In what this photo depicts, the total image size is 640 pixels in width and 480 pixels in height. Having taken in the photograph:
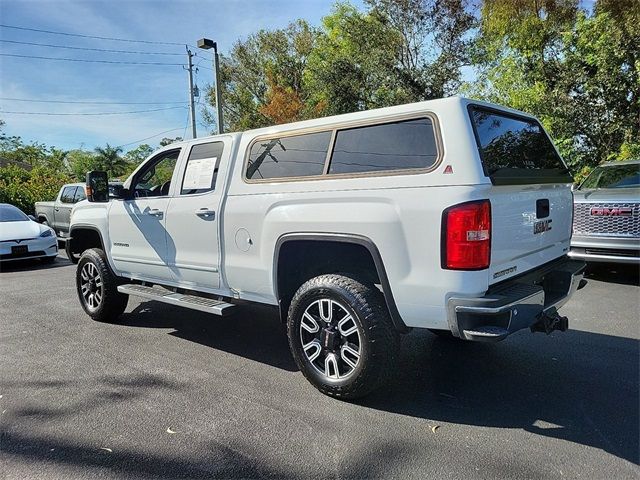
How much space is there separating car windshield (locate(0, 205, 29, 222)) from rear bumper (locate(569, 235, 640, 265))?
11218 millimetres

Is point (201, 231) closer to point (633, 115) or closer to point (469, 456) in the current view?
point (469, 456)

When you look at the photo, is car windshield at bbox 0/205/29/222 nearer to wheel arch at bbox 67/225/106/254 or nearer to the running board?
wheel arch at bbox 67/225/106/254

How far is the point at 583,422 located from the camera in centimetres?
305

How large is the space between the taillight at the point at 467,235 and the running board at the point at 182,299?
206cm

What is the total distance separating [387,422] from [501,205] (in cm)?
157

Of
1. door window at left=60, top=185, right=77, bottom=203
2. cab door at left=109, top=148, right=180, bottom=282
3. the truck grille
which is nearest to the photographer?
cab door at left=109, top=148, right=180, bottom=282

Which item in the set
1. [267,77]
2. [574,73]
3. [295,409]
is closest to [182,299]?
[295,409]

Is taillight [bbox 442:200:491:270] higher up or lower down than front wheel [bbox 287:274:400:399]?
higher up

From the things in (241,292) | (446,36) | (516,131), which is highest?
(446,36)

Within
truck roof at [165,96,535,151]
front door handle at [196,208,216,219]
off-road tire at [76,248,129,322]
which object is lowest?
off-road tire at [76,248,129,322]

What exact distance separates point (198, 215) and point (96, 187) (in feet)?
4.92

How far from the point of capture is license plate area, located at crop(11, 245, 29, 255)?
31.3ft

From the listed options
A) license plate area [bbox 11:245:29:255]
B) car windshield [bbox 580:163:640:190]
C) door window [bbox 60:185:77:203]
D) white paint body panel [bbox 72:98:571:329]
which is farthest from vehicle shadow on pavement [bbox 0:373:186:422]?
door window [bbox 60:185:77:203]

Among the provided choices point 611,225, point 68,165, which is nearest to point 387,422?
point 611,225
